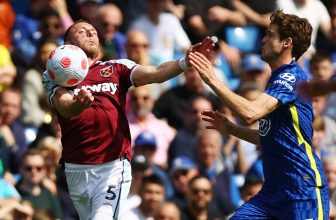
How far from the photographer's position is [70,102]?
10.1 m

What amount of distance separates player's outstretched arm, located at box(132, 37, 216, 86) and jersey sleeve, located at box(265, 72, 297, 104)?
24.8 inches

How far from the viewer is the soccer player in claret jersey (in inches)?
414

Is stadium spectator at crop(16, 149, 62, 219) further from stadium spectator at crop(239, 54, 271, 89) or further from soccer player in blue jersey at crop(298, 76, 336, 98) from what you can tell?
soccer player in blue jersey at crop(298, 76, 336, 98)

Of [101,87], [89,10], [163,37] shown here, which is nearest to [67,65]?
[101,87]

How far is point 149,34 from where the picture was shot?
651 inches

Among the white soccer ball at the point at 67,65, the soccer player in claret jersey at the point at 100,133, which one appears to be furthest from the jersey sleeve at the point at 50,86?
the white soccer ball at the point at 67,65

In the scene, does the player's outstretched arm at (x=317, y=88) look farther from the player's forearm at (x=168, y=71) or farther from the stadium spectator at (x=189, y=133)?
the stadium spectator at (x=189, y=133)

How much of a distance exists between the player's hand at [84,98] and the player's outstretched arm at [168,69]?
730mm

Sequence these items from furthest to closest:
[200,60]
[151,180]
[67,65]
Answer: [151,180], [67,65], [200,60]

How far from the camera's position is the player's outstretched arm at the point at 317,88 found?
315 inches

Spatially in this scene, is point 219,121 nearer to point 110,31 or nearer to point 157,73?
point 157,73

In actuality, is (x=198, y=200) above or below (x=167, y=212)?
above

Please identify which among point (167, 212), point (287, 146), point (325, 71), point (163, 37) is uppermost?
point (163, 37)

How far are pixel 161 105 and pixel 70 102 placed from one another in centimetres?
560
